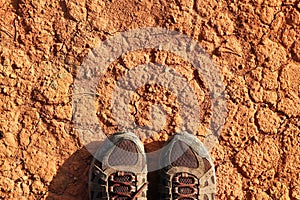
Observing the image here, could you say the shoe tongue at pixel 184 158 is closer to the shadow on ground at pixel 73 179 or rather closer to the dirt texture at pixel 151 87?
the dirt texture at pixel 151 87

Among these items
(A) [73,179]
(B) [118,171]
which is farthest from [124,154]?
(A) [73,179]

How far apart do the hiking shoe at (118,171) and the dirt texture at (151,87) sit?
8 centimetres

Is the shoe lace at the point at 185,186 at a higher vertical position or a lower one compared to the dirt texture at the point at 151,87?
lower

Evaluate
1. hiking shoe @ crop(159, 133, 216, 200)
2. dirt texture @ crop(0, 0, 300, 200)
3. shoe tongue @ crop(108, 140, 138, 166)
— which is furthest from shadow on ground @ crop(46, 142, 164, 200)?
hiking shoe @ crop(159, 133, 216, 200)

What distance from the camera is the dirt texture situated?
104 inches

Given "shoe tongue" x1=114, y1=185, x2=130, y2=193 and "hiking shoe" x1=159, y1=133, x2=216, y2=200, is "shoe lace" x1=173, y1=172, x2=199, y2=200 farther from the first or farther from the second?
"shoe tongue" x1=114, y1=185, x2=130, y2=193

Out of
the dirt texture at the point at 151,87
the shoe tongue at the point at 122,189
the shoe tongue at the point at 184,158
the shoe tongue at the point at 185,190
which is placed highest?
→ the dirt texture at the point at 151,87

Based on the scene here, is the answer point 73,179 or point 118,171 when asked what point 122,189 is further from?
point 73,179

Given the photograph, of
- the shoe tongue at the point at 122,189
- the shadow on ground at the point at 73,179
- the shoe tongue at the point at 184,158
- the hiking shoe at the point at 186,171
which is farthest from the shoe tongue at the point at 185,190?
the shadow on ground at the point at 73,179

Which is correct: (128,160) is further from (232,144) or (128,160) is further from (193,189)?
(232,144)

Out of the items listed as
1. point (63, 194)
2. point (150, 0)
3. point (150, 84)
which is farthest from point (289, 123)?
point (63, 194)

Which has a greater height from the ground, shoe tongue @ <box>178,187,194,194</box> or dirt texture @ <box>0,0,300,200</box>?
dirt texture @ <box>0,0,300,200</box>

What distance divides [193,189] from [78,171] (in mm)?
550

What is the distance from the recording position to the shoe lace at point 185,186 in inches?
105
